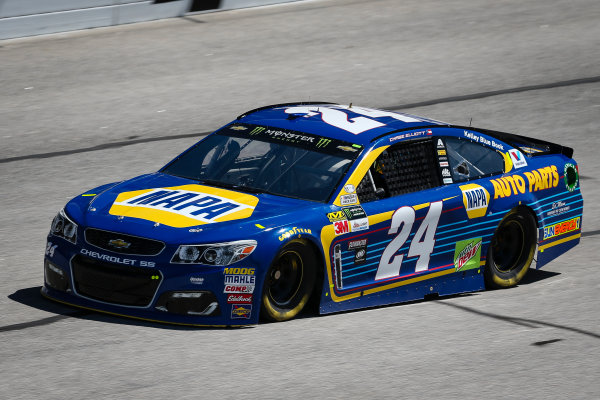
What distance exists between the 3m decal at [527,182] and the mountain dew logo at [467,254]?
424 mm

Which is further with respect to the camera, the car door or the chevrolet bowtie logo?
the car door

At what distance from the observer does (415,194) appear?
8.05 meters

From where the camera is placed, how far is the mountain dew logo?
27.3ft

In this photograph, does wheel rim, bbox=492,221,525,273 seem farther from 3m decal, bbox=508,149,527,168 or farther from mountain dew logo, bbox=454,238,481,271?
3m decal, bbox=508,149,527,168

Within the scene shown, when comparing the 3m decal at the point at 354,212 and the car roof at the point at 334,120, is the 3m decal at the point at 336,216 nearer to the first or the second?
the 3m decal at the point at 354,212

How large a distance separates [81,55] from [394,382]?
10.2m

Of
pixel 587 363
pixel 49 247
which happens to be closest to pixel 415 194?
pixel 587 363

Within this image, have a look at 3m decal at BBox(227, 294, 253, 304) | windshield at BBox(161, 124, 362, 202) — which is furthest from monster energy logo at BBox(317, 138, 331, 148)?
3m decal at BBox(227, 294, 253, 304)

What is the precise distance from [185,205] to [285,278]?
2.67 feet

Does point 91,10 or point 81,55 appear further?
point 91,10

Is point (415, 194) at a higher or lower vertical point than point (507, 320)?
higher

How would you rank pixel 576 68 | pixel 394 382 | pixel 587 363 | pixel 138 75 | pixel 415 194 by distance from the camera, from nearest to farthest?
pixel 394 382 → pixel 587 363 → pixel 415 194 → pixel 138 75 → pixel 576 68

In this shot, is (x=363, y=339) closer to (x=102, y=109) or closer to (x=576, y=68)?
(x=102, y=109)

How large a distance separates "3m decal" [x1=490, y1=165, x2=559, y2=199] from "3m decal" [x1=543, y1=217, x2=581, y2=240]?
337 mm
